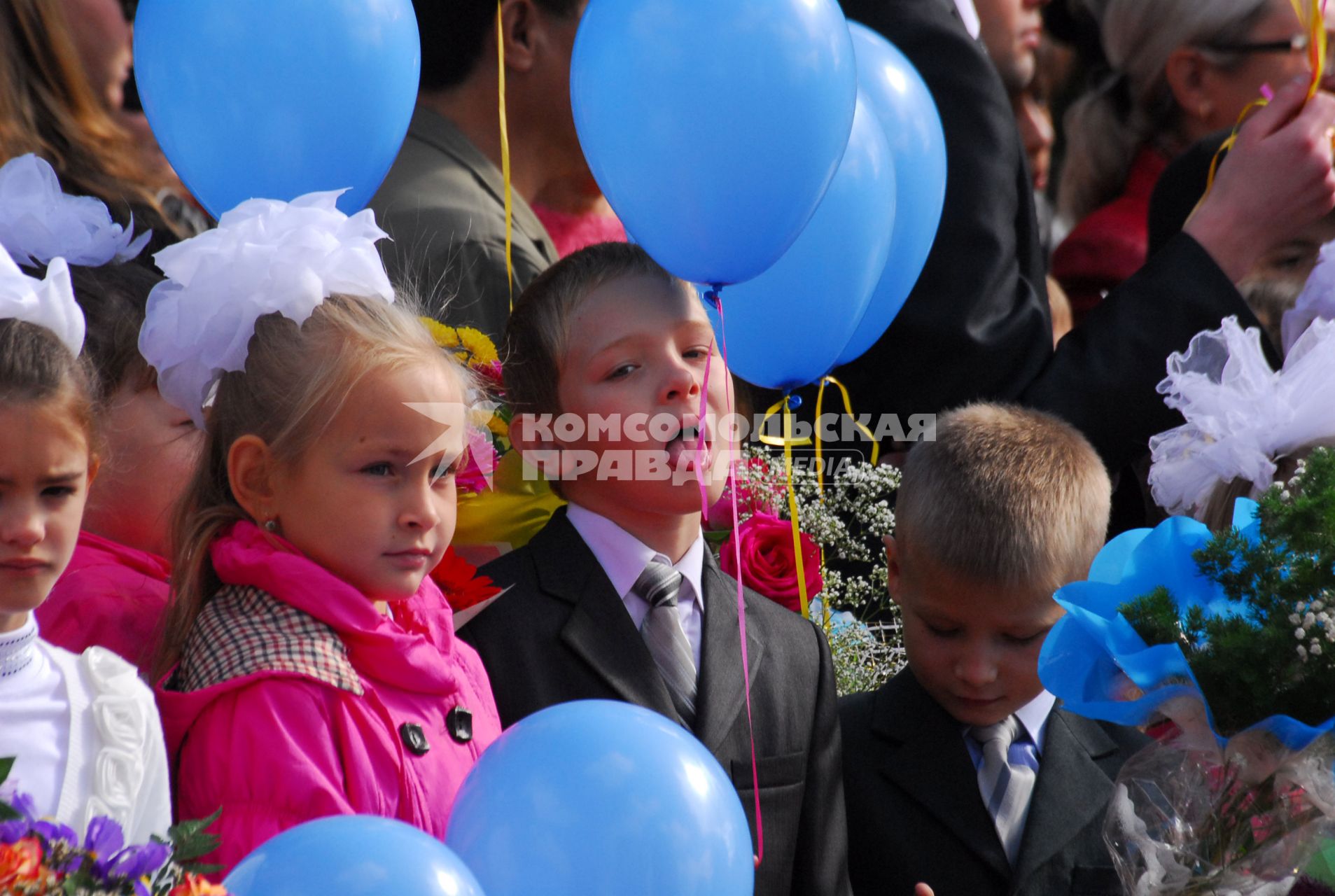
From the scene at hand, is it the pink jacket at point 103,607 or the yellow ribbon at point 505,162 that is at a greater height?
the yellow ribbon at point 505,162

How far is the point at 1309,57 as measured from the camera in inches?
135

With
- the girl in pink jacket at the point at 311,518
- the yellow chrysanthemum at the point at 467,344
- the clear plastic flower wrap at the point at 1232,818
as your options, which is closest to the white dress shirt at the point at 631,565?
the yellow chrysanthemum at the point at 467,344

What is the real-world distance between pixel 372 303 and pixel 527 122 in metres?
1.50

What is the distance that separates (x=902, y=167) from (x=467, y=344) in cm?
97

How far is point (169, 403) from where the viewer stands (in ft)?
→ 8.55

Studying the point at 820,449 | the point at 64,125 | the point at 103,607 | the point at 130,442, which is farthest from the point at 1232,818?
the point at 64,125

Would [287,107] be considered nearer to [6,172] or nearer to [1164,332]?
[6,172]

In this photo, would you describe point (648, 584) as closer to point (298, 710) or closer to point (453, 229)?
A: point (298, 710)

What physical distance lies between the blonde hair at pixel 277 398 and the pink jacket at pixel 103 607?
0.29ft

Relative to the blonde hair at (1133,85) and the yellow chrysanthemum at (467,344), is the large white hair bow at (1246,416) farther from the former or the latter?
the blonde hair at (1133,85)

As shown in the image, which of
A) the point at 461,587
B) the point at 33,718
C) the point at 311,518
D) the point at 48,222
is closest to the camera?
the point at 33,718

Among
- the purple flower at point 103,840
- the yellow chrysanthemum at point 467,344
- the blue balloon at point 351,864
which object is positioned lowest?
the blue balloon at point 351,864

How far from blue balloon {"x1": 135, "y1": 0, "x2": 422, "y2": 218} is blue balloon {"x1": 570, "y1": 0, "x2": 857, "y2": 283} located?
0.42m

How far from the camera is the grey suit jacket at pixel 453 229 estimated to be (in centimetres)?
314
